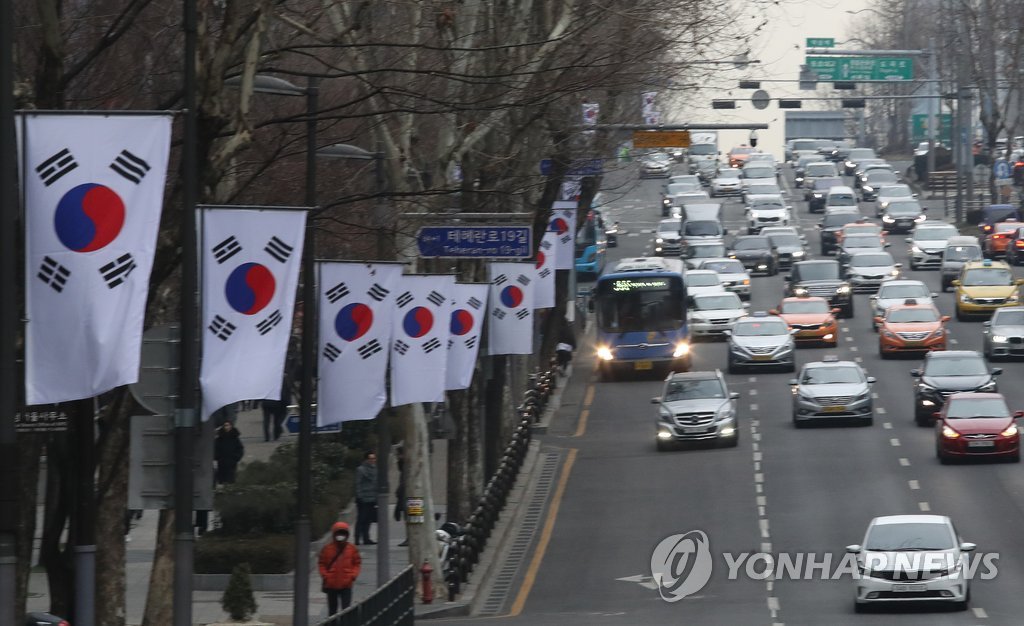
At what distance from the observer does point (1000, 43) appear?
95438 millimetres

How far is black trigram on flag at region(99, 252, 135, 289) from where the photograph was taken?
1217 centimetres

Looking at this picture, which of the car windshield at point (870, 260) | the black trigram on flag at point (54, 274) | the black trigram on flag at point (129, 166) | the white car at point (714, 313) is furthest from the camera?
the car windshield at point (870, 260)

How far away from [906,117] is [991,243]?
8256cm

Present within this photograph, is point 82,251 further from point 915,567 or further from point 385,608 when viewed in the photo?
point 915,567

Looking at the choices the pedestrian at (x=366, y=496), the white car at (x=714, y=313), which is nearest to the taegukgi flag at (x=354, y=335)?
the pedestrian at (x=366, y=496)

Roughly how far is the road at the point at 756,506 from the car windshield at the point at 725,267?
16455 millimetres

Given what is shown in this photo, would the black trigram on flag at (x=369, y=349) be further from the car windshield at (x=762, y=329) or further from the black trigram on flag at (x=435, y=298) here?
the car windshield at (x=762, y=329)

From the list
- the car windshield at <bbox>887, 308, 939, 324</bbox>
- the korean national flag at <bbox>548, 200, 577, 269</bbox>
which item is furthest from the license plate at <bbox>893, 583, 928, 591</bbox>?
the car windshield at <bbox>887, 308, 939, 324</bbox>

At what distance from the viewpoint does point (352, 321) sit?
70.7ft

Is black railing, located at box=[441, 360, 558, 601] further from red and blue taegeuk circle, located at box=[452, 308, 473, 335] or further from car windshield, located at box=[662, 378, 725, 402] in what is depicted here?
red and blue taegeuk circle, located at box=[452, 308, 473, 335]

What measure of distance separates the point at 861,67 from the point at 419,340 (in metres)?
60.5

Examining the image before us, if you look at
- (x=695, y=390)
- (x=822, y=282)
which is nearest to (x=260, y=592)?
(x=695, y=390)

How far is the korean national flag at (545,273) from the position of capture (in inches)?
1544

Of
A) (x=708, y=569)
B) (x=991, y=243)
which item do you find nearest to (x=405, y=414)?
(x=708, y=569)
